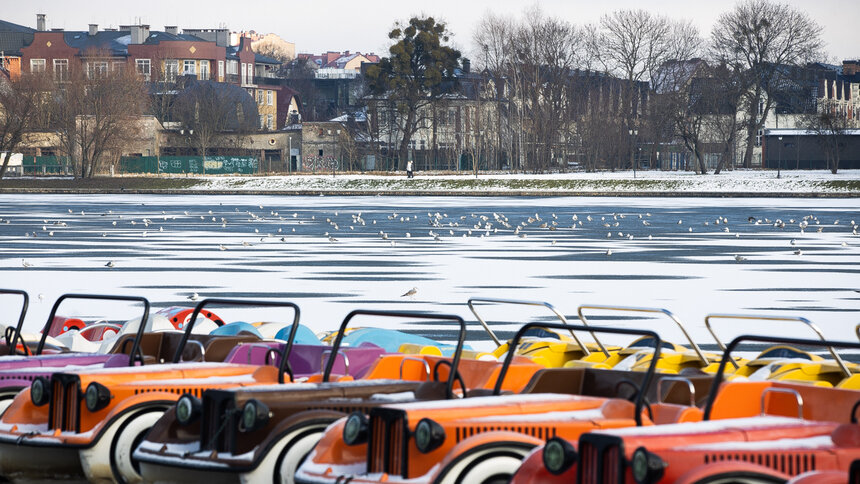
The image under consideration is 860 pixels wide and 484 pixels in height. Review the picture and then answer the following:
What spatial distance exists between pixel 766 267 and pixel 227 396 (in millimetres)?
18017

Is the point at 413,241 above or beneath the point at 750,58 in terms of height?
beneath

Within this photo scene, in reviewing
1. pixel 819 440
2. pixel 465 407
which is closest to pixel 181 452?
pixel 465 407

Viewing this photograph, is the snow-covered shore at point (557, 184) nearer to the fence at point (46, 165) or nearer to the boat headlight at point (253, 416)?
the fence at point (46, 165)

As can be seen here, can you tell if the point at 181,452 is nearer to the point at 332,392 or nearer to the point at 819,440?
the point at 332,392

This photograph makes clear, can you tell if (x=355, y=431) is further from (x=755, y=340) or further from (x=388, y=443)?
(x=755, y=340)

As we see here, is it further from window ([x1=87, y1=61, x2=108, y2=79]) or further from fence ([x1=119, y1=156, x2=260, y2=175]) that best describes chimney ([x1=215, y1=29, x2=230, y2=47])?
fence ([x1=119, y1=156, x2=260, y2=175])

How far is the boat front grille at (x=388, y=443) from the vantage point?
246 inches

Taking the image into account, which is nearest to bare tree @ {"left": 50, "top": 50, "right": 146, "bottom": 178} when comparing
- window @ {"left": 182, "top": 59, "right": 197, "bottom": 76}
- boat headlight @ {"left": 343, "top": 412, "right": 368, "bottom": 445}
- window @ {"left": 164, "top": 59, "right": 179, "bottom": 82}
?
window @ {"left": 164, "top": 59, "right": 179, "bottom": 82}

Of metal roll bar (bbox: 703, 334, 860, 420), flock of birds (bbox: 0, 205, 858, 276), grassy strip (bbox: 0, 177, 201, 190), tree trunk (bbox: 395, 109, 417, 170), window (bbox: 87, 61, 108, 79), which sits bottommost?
flock of birds (bbox: 0, 205, 858, 276)

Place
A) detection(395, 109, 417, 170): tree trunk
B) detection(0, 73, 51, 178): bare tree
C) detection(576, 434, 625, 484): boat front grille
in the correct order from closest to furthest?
detection(576, 434, 625, 484): boat front grille
detection(0, 73, 51, 178): bare tree
detection(395, 109, 417, 170): tree trunk

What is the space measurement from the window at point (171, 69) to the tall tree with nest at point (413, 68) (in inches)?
1397

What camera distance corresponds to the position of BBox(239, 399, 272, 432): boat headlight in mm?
6840

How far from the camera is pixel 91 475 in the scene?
742 centimetres

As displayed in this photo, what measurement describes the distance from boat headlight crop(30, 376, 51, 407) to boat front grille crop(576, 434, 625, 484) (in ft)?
12.1
